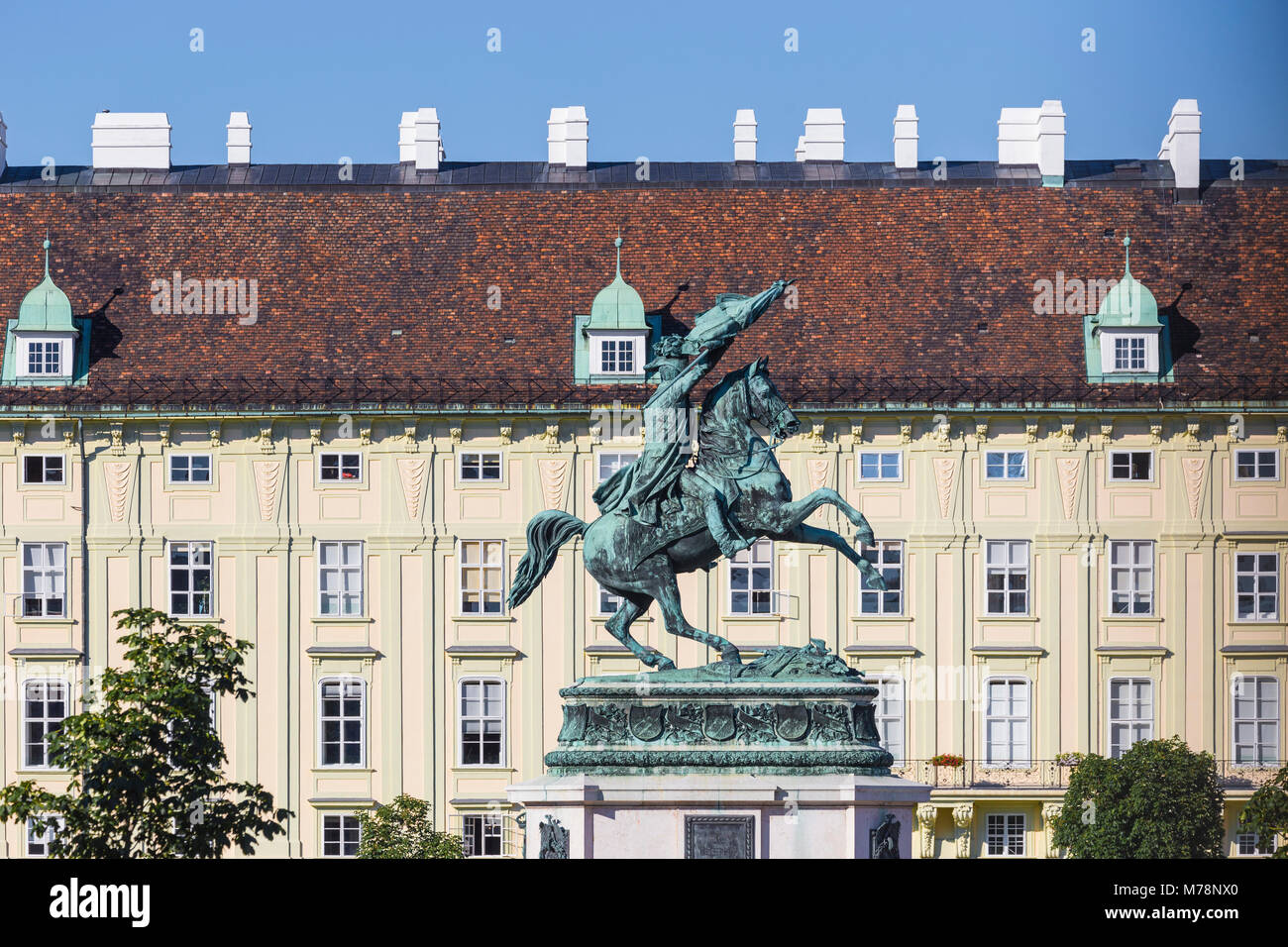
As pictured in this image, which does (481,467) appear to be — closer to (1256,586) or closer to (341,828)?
(341,828)

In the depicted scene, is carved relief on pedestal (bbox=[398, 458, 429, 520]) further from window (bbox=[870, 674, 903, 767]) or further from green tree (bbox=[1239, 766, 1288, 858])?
green tree (bbox=[1239, 766, 1288, 858])

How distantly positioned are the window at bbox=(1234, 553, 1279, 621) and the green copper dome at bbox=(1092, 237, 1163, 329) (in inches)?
198

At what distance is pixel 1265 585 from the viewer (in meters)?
56.0

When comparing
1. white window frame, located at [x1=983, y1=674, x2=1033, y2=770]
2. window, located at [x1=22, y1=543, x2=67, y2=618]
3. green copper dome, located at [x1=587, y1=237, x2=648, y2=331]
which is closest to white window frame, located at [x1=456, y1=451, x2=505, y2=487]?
green copper dome, located at [x1=587, y1=237, x2=648, y2=331]

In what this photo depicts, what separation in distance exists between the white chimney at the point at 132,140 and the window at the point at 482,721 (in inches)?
549

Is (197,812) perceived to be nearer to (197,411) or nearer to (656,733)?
(656,733)

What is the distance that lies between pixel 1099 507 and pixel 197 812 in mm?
23755

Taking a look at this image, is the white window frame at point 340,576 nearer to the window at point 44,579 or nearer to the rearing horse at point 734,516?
the window at point 44,579

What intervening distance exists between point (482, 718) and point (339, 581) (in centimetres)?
392

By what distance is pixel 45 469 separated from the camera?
56250 millimetres

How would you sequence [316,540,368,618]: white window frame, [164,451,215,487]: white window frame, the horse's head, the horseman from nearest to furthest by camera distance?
the horseman, the horse's head, [316,540,368,618]: white window frame, [164,451,215,487]: white window frame

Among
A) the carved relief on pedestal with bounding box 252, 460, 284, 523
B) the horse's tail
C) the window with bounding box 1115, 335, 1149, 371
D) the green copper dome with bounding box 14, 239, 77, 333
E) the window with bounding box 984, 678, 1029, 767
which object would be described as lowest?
the window with bounding box 984, 678, 1029, 767

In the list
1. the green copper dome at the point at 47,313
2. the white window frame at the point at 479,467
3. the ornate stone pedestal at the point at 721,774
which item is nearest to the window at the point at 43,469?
the green copper dome at the point at 47,313

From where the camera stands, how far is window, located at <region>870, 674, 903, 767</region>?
54.4 meters
